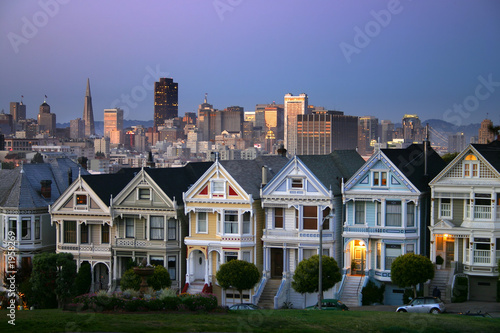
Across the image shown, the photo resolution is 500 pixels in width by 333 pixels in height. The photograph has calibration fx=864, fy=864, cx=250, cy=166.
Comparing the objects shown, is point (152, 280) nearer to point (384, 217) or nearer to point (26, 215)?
point (26, 215)

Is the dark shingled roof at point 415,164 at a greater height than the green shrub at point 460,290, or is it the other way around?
the dark shingled roof at point 415,164

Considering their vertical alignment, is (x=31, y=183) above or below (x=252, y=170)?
below

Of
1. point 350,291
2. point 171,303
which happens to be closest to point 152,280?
point 350,291

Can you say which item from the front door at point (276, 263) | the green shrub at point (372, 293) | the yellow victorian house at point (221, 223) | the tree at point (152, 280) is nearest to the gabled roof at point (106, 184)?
the yellow victorian house at point (221, 223)

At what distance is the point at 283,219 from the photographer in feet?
153

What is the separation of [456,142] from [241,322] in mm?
136860

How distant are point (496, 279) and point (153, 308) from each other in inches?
720

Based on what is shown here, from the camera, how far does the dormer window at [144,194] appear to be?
49.0m

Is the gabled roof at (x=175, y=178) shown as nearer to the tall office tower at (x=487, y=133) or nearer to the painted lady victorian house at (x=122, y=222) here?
the painted lady victorian house at (x=122, y=222)

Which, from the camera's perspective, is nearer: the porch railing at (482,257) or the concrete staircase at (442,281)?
the porch railing at (482,257)

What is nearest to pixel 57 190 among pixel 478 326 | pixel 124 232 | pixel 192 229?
pixel 124 232

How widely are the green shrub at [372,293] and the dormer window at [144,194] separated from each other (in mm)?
13466

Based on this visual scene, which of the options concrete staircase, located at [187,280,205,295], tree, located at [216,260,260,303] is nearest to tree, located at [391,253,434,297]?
tree, located at [216,260,260,303]

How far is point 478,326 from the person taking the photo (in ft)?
98.7
